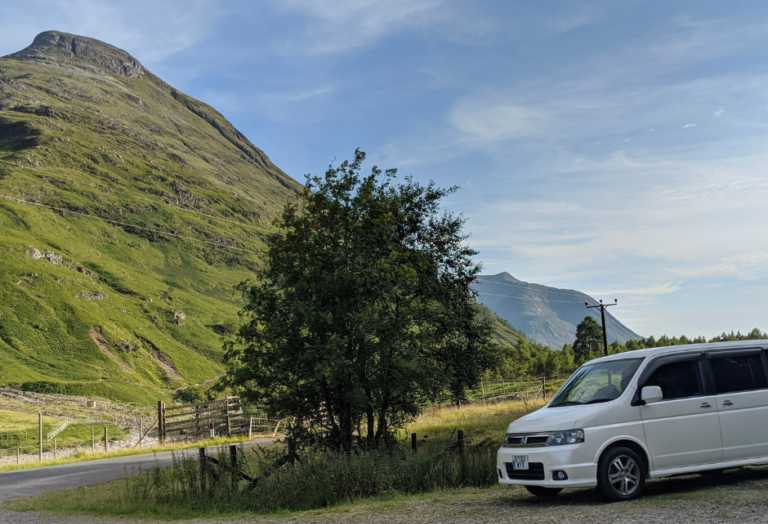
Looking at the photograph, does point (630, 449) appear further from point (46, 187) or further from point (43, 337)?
point (46, 187)

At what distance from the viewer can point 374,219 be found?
21344 mm

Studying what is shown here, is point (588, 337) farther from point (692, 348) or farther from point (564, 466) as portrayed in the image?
point (564, 466)

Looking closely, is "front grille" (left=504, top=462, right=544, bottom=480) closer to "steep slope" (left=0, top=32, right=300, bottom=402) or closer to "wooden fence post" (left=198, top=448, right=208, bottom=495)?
Answer: "wooden fence post" (left=198, top=448, right=208, bottom=495)

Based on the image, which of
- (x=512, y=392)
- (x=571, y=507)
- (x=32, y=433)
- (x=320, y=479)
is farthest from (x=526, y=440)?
(x=512, y=392)

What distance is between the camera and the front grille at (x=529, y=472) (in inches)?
424

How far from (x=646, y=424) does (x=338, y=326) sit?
1024 cm

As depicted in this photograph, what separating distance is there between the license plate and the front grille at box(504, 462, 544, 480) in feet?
0.13

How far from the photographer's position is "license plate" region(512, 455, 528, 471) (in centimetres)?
1100

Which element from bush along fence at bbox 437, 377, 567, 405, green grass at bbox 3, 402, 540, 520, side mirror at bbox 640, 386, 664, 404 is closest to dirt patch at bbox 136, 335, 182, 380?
bush along fence at bbox 437, 377, 567, 405

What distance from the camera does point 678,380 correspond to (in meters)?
11.4

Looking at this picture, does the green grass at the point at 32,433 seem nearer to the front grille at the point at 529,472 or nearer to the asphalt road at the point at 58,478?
the asphalt road at the point at 58,478

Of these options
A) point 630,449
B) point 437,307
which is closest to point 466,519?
point 630,449

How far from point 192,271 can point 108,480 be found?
170 metres

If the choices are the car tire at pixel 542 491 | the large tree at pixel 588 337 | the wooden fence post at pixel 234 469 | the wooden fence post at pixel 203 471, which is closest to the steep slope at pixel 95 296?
the large tree at pixel 588 337
